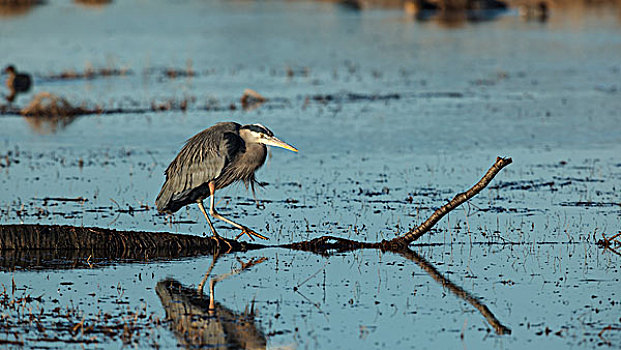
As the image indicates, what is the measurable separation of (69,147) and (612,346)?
1299 cm

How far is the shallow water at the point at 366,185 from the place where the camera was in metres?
8.67

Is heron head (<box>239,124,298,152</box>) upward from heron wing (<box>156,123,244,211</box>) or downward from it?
upward

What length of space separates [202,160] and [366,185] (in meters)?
4.49

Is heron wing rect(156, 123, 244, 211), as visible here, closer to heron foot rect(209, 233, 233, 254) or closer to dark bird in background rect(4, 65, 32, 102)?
heron foot rect(209, 233, 233, 254)

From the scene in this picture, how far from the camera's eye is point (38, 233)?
10.6 metres

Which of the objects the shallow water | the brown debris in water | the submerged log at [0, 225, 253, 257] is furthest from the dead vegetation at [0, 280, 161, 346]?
the brown debris in water

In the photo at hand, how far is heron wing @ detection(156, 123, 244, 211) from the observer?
34.7 ft

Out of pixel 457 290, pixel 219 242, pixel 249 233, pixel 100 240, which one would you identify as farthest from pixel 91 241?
pixel 457 290

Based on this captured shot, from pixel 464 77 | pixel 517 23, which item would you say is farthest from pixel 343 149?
pixel 517 23

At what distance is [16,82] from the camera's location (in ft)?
93.1

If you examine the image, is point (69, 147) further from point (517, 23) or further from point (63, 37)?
→ point (517, 23)

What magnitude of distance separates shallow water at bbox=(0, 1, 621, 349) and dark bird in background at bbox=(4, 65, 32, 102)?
459mm

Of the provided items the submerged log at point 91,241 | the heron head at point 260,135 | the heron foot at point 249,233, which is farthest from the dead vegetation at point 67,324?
the heron head at point 260,135

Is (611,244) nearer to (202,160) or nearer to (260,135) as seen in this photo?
(260,135)
